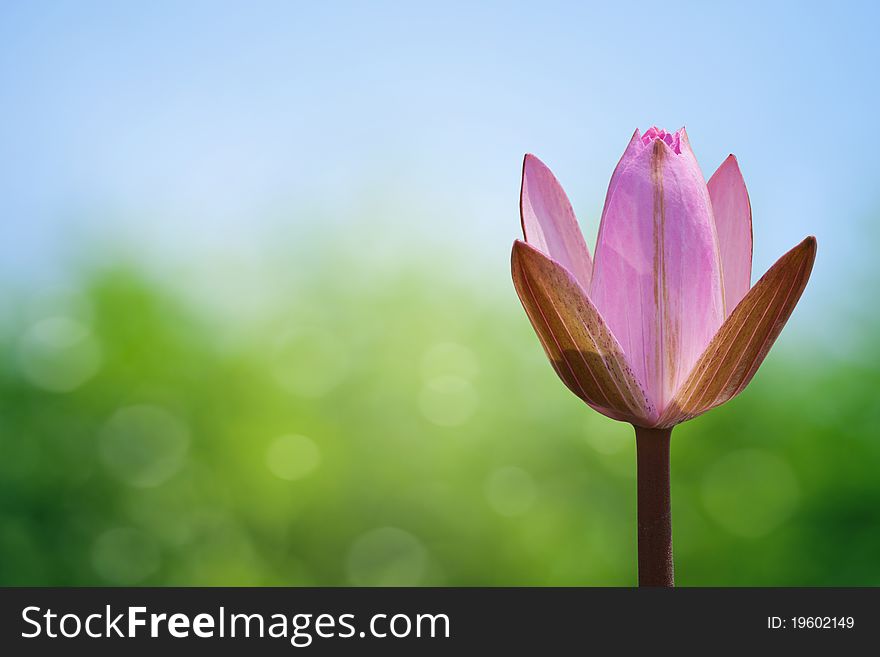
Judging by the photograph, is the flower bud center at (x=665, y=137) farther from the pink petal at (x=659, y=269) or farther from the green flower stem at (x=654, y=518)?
the green flower stem at (x=654, y=518)

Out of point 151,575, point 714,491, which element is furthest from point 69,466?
point 714,491

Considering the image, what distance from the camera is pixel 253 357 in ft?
4.91

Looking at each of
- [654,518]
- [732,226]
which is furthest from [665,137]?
[654,518]

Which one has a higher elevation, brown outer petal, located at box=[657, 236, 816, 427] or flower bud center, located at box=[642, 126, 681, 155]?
flower bud center, located at box=[642, 126, 681, 155]

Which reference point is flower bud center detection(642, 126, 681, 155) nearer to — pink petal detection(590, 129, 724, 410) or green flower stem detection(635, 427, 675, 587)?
pink petal detection(590, 129, 724, 410)

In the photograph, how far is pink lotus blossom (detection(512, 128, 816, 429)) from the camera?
0.34m

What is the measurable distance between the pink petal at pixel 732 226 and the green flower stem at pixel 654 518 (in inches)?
3.4

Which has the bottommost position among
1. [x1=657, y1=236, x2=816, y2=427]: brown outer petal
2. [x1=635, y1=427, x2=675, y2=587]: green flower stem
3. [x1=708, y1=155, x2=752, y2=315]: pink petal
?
[x1=635, y1=427, x2=675, y2=587]: green flower stem

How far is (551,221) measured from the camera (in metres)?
0.40

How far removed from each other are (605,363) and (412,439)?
1.09m

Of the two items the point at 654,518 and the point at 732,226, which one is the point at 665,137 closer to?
the point at 732,226

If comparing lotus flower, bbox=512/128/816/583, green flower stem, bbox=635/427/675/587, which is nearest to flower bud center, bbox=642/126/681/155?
lotus flower, bbox=512/128/816/583

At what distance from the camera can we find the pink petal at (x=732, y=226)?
0.39m

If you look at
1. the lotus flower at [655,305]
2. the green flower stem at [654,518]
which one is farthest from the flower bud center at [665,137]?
the green flower stem at [654,518]
